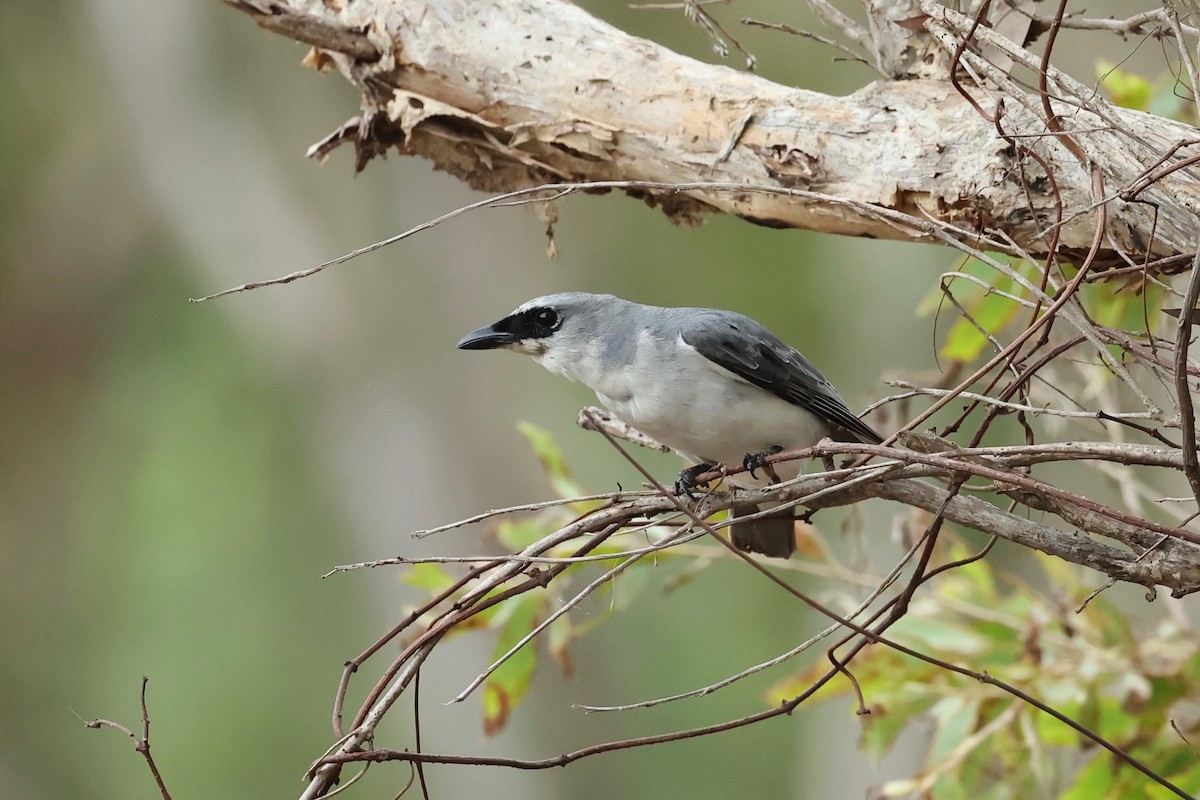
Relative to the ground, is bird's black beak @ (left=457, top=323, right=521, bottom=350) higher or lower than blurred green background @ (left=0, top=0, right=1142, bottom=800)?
higher

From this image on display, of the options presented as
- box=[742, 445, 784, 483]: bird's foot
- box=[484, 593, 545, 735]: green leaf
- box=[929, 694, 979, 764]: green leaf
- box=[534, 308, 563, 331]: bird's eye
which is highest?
box=[534, 308, 563, 331]: bird's eye

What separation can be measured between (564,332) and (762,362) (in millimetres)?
461

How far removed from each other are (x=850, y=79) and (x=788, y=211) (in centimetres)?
667

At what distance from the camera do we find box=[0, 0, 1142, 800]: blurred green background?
8.05 meters

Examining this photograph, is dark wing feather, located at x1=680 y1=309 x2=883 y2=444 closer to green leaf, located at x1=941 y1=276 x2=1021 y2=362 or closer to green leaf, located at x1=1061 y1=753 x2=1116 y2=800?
green leaf, located at x1=941 y1=276 x2=1021 y2=362

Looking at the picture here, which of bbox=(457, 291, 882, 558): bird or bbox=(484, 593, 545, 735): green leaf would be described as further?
bbox=(484, 593, 545, 735): green leaf

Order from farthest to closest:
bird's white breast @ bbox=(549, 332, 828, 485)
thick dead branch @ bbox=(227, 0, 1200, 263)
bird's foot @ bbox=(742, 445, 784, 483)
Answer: bird's white breast @ bbox=(549, 332, 828, 485) → bird's foot @ bbox=(742, 445, 784, 483) → thick dead branch @ bbox=(227, 0, 1200, 263)

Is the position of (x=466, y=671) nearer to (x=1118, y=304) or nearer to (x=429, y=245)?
(x=429, y=245)

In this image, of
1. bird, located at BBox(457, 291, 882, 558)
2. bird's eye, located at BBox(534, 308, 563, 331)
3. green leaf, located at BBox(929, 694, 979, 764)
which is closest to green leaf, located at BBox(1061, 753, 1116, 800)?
green leaf, located at BBox(929, 694, 979, 764)

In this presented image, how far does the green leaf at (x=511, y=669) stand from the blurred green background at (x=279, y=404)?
427 centimetres

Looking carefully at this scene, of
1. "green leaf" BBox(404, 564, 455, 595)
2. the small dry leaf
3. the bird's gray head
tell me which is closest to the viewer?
the bird's gray head

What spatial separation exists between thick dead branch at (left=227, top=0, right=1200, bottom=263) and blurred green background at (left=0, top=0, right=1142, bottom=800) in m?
4.74

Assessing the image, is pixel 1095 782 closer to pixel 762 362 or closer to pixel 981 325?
pixel 981 325

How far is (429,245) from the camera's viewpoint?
8531 mm
